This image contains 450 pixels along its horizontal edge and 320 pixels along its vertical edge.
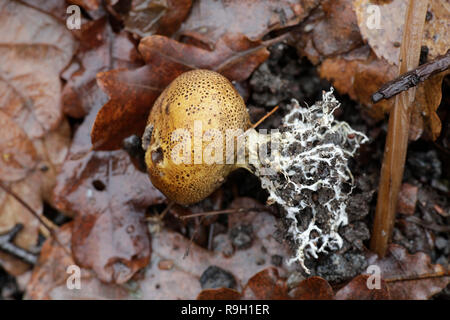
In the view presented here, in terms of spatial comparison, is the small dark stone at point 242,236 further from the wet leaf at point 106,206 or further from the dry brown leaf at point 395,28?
the dry brown leaf at point 395,28

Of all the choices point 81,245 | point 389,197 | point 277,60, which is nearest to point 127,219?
point 81,245

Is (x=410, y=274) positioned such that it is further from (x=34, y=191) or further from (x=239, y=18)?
(x=34, y=191)

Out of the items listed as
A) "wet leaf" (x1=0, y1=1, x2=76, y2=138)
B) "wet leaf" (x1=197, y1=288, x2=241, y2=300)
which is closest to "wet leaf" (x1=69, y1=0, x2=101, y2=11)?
"wet leaf" (x1=0, y1=1, x2=76, y2=138)

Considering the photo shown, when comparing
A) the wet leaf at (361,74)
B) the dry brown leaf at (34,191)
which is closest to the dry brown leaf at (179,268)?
the dry brown leaf at (34,191)

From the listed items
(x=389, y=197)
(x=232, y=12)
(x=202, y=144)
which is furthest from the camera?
(x=232, y=12)

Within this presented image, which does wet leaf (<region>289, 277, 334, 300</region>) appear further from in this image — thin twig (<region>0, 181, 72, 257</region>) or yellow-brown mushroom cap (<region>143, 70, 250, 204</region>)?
thin twig (<region>0, 181, 72, 257</region>)

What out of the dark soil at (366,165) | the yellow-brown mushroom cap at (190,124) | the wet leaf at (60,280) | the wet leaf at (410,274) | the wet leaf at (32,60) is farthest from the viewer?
the wet leaf at (32,60)
